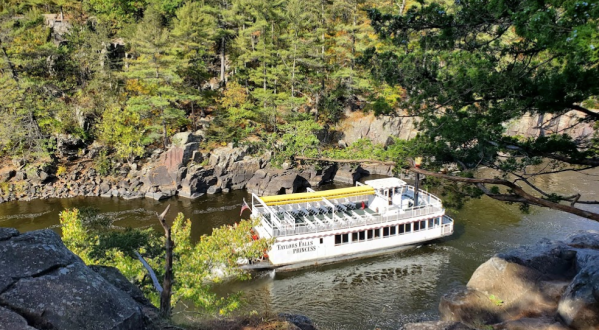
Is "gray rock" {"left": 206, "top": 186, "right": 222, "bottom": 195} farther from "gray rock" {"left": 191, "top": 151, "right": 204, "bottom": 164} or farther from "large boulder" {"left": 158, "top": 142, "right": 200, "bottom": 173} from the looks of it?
"large boulder" {"left": 158, "top": 142, "right": 200, "bottom": 173}

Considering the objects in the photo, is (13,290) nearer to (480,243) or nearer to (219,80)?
(480,243)

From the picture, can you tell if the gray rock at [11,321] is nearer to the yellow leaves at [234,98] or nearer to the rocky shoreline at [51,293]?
the rocky shoreline at [51,293]

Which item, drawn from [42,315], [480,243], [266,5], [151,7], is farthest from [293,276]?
[151,7]

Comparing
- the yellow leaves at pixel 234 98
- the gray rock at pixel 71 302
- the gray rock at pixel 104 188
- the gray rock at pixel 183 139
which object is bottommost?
the gray rock at pixel 104 188

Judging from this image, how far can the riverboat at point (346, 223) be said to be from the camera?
944 inches

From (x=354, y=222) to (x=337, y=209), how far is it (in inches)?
97.4

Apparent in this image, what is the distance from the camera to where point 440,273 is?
2333 centimetres

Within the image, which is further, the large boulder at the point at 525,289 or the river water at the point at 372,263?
the river water at the point at 372,263

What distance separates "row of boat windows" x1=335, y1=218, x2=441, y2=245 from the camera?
994 inches

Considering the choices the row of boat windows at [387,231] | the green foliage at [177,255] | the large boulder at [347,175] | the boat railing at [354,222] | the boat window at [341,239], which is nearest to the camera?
the green foliage at [177,255]

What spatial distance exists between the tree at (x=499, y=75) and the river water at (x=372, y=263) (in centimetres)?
1026

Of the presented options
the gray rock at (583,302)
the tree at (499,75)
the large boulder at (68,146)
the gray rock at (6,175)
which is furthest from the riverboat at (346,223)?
the gray rock at (6,175)

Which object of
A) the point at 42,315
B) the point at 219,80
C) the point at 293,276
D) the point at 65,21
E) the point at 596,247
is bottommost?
the point at 293,276

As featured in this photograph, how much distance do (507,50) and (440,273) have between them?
15.5 meters
